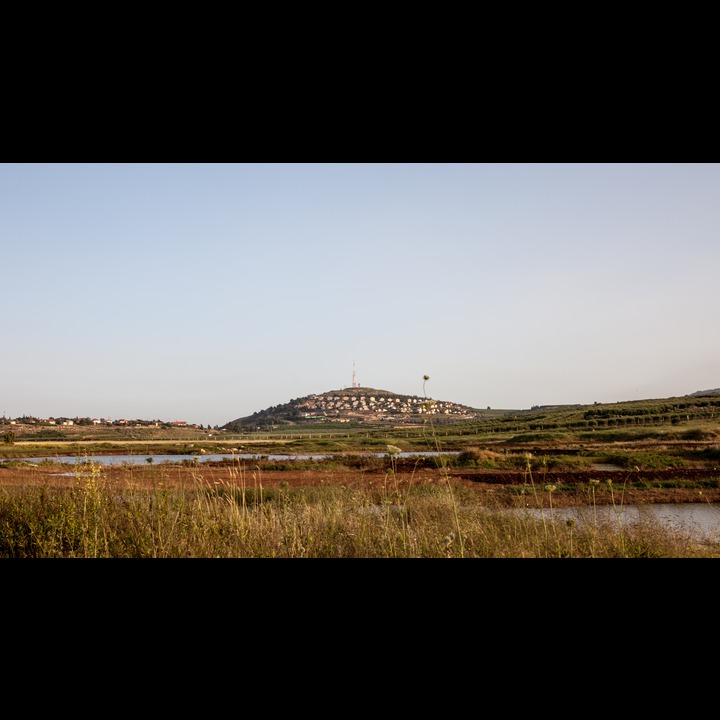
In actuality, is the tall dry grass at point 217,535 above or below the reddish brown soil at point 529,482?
above

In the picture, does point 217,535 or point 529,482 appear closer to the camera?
point 217,535

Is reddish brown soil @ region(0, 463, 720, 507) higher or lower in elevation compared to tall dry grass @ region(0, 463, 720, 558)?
lower

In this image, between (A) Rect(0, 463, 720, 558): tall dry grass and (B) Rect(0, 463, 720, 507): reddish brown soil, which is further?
(B) Rect(0, 463, 720, 507): reddish brown soil

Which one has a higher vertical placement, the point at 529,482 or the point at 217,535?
the point at 217,535

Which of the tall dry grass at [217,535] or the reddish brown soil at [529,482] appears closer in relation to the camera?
the tall dry grass at [217,535]
